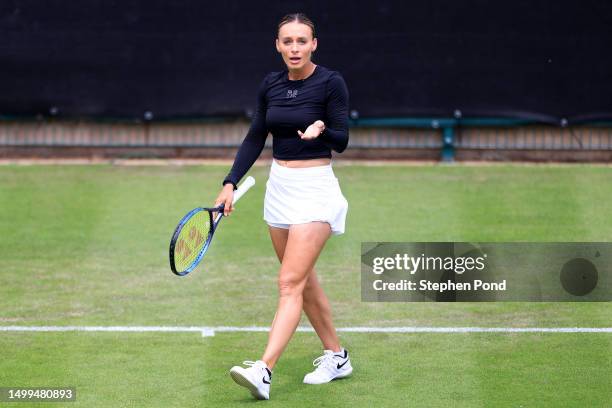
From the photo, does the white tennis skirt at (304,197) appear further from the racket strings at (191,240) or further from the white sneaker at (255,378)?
the white sneaker at (255,378)

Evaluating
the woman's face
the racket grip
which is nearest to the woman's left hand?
the woman's face

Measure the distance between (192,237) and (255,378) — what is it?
81 cm

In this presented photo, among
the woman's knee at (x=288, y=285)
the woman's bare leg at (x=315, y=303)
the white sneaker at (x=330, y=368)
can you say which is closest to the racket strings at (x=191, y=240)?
the woman's bare leg at (x=315, y=303)

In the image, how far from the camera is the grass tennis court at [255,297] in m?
6.81

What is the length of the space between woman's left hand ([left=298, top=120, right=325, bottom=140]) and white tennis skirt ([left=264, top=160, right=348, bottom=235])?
0.29 metres

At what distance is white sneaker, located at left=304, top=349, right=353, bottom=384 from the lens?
22.7ft

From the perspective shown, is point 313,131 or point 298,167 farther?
point 298,167

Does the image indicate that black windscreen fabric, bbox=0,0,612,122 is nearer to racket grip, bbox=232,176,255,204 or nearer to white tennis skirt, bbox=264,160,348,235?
→ racket grip, bbox=232,176,255,204

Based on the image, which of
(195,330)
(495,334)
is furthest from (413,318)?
(195,330)

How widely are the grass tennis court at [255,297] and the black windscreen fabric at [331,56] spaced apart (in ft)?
2.99

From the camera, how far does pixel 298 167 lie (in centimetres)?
667

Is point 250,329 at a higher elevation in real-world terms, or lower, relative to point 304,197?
lower

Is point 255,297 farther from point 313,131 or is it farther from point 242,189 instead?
point 313,131

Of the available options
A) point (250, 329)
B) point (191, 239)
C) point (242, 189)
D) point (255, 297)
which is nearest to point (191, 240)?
point (191, 239)
